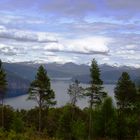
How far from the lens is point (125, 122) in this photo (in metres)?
58.4

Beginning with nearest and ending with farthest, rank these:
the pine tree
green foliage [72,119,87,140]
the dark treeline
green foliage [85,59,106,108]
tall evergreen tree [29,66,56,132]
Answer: green foliage [85,59,106,108] → the dark treeline → tall evergreen tree [29,66,56,132] → green foliage [72,119,87,140] → the pine tree

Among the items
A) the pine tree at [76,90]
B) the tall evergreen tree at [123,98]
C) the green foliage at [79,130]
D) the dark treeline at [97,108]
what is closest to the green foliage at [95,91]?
the dark treeline at [97,108]

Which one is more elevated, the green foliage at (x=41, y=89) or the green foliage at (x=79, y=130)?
the green foliage at (x=41, y=89)

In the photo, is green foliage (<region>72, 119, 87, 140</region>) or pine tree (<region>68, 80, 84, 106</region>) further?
pine tree (<region>68, 80, 84, 106</region>)

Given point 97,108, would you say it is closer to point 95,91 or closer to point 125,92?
point 125,92

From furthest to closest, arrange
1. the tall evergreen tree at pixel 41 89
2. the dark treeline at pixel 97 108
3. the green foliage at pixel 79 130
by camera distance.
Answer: the green foliage at pixel 79 130 < the tall evergreen tree at pixel 41 89 < the dark treeline at pixel 97 108

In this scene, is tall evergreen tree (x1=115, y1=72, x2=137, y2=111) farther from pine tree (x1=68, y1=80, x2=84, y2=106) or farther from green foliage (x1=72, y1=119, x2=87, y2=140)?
green foliage (x1=72, y1=119, x2=87, y2=140)

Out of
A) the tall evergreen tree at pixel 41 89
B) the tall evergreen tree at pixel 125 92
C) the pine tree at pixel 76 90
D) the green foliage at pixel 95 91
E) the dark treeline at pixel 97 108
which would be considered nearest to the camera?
the green foliage at pixel 95 91

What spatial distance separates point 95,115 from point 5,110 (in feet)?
63.6

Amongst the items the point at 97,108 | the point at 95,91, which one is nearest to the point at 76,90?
the point at 97,108

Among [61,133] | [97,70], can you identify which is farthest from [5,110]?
[97,70]

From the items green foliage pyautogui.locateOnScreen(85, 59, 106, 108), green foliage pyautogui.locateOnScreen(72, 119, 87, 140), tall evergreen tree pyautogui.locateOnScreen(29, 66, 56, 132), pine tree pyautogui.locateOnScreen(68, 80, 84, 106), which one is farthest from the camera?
pine tree pyautogui.locateOnScreen(68, 80, 84, 106)

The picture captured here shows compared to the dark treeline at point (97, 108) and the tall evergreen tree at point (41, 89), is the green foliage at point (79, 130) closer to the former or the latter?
the dark treeline at point (97, 108)

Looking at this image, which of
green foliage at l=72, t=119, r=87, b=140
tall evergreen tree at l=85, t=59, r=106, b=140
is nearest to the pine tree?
green foliage at l=72, t=119, r=87, b=140
